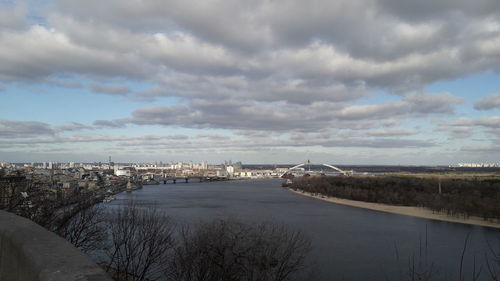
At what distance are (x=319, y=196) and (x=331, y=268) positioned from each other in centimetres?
2504

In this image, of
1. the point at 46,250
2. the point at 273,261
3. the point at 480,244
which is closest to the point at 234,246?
the point at 273,261

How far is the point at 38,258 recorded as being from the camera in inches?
44.8

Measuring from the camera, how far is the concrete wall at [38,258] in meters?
1.01

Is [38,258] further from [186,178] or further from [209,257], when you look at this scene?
[186,178]

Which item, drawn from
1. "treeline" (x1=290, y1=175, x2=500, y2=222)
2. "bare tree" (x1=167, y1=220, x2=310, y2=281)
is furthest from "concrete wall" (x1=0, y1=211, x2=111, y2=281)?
"treeline" (x1=290, y1=175, x2=500, y2=222)

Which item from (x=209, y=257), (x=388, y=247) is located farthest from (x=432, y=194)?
(x=209, y=257)

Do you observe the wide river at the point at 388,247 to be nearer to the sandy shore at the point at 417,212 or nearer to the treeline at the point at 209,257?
the sandy shore at the point at 417,212

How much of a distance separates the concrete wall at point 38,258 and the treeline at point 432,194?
21106mm

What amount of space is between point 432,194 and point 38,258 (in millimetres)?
28322

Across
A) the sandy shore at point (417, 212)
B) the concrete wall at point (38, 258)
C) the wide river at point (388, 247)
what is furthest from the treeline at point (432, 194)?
the concrete wall at point (38, 258)

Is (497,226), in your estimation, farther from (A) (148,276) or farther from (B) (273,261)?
(A) (148,276)

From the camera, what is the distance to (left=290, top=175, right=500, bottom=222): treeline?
19719 millimetres

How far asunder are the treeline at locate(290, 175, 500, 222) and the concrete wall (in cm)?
2111

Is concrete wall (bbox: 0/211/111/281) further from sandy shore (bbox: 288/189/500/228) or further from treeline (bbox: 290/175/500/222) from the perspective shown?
treeline (bbox: 290/175/500/222)
